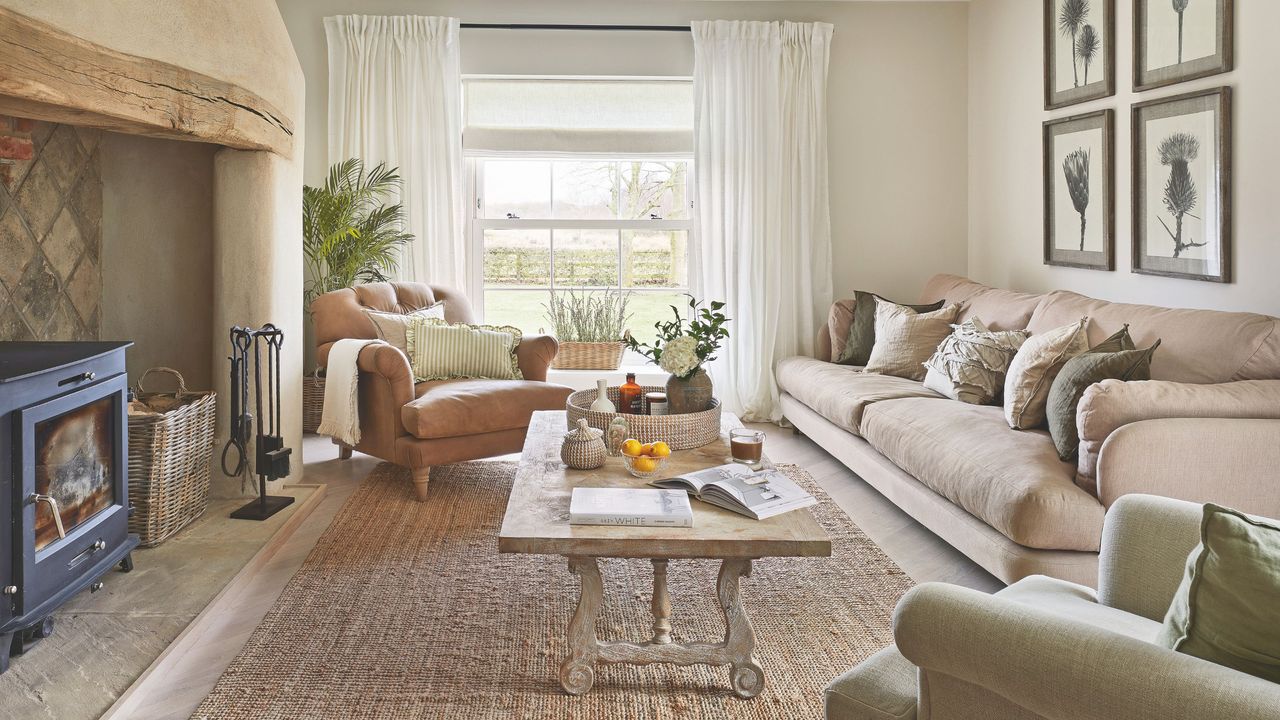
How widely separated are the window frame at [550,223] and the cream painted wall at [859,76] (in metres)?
0.51

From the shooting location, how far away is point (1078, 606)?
1733 millimetres

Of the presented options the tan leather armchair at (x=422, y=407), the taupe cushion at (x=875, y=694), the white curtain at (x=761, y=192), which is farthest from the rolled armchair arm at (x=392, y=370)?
the taupe cushion at (x=875, y=694)

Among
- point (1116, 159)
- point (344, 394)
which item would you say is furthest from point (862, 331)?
point (344, 394)

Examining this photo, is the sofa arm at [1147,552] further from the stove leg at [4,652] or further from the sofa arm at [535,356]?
the sofa arm at [535,356]

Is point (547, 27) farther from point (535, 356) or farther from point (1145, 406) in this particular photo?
point (1145, 406)

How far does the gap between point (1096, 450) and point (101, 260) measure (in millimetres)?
3601

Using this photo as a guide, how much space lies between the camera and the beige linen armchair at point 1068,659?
3.84 ft

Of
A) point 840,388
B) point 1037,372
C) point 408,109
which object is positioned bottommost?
point 840,388

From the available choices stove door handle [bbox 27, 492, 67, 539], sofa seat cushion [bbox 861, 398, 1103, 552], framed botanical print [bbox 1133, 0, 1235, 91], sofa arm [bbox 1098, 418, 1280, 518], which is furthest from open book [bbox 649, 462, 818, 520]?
framed botanical print [bbox 1133, 0, 1235, 91]

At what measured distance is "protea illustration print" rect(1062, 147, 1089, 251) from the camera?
4.47m

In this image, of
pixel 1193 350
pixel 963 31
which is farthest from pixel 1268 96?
pixel 963 31

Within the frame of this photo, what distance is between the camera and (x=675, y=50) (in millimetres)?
5676

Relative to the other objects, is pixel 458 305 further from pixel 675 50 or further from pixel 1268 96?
pixel 1268 96

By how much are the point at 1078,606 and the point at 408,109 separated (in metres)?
4.75
